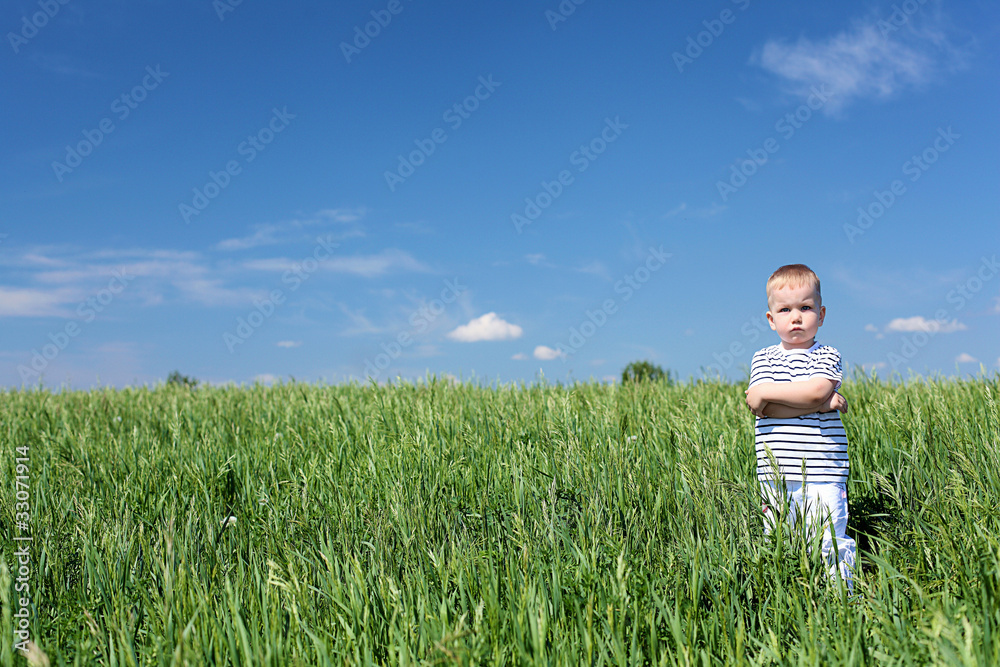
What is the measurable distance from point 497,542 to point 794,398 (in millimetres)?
1648

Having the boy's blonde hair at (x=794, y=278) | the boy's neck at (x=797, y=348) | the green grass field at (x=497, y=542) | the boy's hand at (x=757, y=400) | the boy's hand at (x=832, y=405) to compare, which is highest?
the boy's blonde hair at (x=794, y=278)

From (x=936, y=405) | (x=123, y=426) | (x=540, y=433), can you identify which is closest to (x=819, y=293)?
(x=540, y=433)

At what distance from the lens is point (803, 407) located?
10.3 feet

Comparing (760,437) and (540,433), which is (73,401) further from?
(760,437)

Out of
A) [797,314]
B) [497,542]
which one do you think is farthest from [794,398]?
[497,542]

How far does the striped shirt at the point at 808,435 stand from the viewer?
320 cm

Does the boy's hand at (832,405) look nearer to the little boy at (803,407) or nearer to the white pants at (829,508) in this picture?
the little boy at (803,407)

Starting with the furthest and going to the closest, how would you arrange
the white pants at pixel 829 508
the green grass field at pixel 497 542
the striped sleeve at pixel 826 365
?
the striped sleeve at pixel 826 365
the white pants at pixel 829 508
the green grass field at pixel 497 542

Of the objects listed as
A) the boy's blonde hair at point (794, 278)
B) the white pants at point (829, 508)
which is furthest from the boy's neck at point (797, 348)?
the white pants at point (829, 508)

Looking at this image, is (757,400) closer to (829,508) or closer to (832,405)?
(832,405)

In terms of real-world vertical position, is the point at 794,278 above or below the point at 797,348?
above

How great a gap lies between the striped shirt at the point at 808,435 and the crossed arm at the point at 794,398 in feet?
0.22

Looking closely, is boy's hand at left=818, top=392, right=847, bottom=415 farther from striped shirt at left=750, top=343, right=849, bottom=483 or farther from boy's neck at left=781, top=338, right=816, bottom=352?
boy's neck at left=781, top=338, right=816, bottom=352

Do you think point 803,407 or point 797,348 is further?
point 797,348
